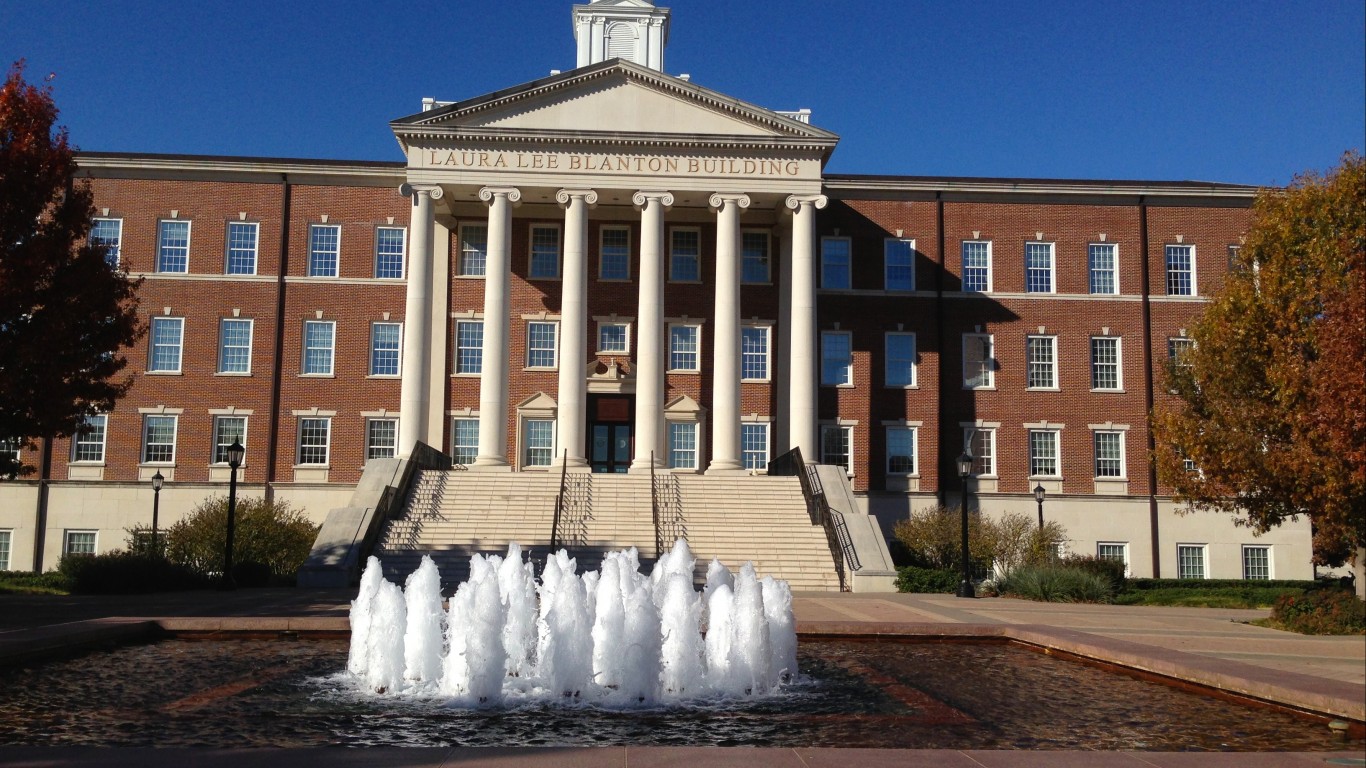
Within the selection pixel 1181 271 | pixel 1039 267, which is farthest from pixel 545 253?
pixel 1181 271

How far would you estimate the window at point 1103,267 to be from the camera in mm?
44406

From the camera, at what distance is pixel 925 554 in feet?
118

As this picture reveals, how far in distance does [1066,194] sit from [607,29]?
65.9 ft

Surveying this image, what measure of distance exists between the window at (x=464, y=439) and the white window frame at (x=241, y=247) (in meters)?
9.39

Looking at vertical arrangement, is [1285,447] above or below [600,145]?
below

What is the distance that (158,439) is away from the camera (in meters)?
41.6

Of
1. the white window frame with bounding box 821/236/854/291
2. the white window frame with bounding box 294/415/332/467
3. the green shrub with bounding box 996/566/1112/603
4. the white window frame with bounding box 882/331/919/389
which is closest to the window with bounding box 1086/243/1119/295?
the white window frame with bounding box 882/331/919/389

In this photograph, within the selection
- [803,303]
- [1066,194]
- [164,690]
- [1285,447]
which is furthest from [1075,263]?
[164,690]

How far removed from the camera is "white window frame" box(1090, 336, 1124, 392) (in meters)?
43.8

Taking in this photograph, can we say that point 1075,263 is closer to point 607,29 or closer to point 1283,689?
point 607,29

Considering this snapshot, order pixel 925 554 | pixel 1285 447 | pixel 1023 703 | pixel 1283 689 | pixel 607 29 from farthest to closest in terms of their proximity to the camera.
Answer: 1. pixel 607 29
2. pixel 925 554
3. pixel 1285 447
4. pixel 1023 703
5. pixel 1283 689

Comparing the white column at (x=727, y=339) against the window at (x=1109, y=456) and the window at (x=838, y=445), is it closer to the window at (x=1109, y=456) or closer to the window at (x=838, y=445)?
the window at (x=838, y=445)

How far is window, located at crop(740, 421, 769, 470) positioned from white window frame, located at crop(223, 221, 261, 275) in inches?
742

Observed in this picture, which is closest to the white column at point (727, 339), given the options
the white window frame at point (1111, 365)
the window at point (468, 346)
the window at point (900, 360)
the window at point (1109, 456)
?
the window at point (900, 360)
